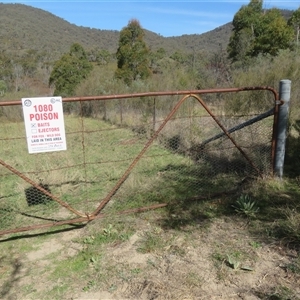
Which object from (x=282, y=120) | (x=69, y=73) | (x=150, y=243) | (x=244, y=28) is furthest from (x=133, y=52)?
(x=150, y=243)

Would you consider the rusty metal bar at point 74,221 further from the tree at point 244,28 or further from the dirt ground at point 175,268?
the tree at point 244,28

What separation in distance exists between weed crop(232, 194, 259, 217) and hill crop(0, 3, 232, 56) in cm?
7132

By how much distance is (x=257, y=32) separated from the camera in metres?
31.2

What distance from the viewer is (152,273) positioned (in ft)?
10.0

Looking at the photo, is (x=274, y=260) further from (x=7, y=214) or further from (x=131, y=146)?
(x=131, y=146)

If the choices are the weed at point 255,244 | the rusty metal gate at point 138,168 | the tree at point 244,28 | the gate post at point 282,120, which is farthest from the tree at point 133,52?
the weed at point 255,244

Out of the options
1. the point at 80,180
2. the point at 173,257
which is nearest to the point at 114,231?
the point at 173,257

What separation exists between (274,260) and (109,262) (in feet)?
5.49

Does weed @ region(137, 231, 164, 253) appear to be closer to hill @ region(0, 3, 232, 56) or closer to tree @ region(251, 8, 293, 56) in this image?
tree @ region(251, 8, 293, 56)

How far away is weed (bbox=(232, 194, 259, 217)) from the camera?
4.07 m

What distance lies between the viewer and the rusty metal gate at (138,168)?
14.0ft

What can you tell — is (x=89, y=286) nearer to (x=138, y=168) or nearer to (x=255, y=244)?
(x=255, y=244)

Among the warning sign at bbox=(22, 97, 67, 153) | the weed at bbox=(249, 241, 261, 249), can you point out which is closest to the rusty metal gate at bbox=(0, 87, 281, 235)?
the warning sign at bbox=(22, 97, 67, 153)

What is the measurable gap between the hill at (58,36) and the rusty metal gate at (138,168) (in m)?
67.0
